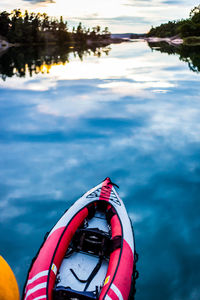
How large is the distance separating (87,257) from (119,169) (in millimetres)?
4126

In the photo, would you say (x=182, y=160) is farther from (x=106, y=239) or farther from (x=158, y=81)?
(x=158, y=81)

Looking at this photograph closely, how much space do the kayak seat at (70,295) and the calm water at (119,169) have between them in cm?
112

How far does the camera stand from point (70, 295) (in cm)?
364

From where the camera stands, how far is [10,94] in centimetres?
1808

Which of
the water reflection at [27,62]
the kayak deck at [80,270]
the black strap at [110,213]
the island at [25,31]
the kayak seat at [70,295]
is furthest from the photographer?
the island at [25,31]

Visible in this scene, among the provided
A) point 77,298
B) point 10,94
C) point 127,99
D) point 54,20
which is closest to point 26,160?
point 77,298

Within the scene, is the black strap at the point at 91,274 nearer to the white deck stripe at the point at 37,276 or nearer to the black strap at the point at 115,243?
the black strap at the point at 115,243

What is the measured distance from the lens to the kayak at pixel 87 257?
142 inches

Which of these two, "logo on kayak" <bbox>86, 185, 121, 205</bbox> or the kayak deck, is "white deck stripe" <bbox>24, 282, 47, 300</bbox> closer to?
the kayak deck

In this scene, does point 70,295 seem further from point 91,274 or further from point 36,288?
point 91,274

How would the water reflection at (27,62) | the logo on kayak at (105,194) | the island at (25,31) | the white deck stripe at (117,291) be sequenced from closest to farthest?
the white deck stripe at (117,291) → the logo on kayak at (105,194) → the water reflection at (27,62) → the island at (25,31)

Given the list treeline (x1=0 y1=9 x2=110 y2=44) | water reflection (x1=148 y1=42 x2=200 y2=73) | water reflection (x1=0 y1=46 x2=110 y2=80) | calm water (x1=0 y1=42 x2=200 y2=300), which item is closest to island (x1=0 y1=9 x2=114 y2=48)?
treeline (x1=0 y1=9 x2=110 y2=44)

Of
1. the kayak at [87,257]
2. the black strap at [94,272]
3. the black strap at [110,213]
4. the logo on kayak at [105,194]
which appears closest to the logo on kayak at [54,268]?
the kayak at [87,257]

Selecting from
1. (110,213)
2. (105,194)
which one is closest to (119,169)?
(105,194)
